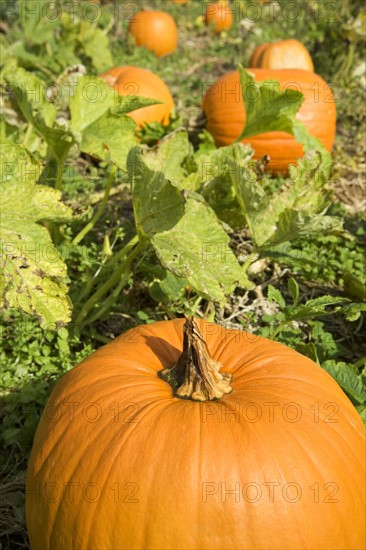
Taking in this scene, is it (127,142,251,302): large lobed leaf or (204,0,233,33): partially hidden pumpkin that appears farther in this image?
(204,0,233,33): partially hidden pumpkin

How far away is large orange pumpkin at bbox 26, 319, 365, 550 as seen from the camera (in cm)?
150

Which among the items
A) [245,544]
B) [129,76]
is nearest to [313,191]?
[245,544]

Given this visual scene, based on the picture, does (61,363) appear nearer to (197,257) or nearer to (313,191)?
(197,257)

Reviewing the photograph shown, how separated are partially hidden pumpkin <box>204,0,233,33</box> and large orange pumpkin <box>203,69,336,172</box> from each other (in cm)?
451

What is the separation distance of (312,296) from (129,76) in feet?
8.13

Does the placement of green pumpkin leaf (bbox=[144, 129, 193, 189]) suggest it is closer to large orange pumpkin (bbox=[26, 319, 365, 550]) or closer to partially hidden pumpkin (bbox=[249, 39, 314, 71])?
large orange pumpkin (bbox=[26, 319, 365, 550])

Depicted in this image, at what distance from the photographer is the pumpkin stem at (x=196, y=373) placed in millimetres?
1690

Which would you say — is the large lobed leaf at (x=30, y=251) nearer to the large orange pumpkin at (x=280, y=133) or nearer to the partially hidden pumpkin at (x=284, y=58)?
the large orange pumpkin at (x=280, y=133)

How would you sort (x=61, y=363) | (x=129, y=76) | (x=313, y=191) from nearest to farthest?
(x=61, y=363) → (x=313, y=191) → (x=129, y=76)

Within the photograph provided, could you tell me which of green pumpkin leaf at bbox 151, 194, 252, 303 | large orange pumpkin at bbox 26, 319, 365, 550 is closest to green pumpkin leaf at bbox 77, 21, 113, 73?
green pumpkin leaf at bbox 151, 194, 252, 303

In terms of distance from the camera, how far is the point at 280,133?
4254 mm

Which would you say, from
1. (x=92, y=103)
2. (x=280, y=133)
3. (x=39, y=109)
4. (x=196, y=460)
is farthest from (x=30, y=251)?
(x=280, y=133)

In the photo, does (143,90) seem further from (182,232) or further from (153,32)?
(153,32)

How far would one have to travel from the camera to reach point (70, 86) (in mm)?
3250
